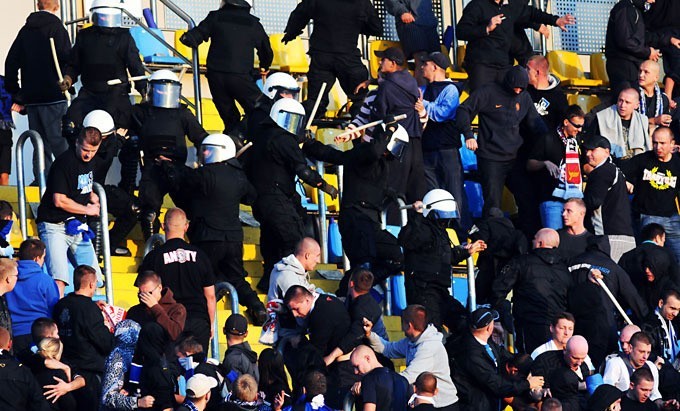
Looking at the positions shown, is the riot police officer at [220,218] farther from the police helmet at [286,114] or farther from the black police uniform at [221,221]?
the police helmet at [286,114]

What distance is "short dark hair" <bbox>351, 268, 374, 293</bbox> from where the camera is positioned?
15.9m

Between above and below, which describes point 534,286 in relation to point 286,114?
below

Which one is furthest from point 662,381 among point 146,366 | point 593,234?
point 146,366

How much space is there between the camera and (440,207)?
17.1 meters

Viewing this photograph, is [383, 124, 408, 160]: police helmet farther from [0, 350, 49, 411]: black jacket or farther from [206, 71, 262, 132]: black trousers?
[0, 350, 49, 411]: black jacket

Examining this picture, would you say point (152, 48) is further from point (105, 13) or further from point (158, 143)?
point (158, 143)

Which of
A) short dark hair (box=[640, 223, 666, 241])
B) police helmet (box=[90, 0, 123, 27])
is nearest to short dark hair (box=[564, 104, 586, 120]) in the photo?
short dark hair (box=[640, 223, 666, 241])

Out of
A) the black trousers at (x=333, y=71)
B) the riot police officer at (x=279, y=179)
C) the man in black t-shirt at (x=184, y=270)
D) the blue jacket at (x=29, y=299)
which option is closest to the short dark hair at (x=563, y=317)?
the riot police officer at (x=279, y=179)

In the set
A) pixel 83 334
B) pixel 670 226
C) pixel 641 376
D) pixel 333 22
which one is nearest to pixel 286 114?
pixel 333 22

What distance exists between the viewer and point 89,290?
14.9 m

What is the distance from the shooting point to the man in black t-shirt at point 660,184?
63.0ft

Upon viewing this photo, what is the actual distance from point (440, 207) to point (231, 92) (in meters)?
2.59

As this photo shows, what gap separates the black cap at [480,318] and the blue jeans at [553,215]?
301cm

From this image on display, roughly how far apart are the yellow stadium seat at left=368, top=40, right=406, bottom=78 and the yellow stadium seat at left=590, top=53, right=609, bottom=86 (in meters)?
2.00
